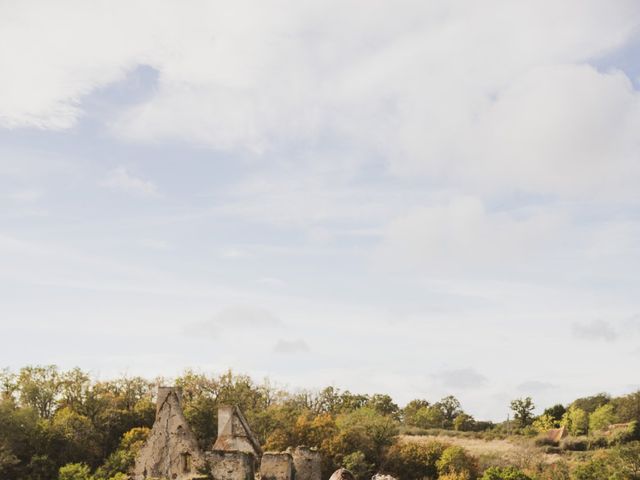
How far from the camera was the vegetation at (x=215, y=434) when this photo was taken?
1681 inches

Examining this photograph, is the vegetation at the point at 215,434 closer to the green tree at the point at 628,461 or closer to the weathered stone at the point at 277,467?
the green tree at the point at 628,461

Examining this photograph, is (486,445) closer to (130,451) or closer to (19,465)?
(130,451)

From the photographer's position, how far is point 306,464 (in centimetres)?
2894

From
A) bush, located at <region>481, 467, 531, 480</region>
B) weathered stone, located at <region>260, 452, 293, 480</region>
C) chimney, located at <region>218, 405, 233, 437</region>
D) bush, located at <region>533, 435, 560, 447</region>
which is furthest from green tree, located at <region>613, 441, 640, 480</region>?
chimney, located at <region>218, 405, 233, 437</region>

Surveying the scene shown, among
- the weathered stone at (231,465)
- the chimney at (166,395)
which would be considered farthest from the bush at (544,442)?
the weathered stone at (231,465)

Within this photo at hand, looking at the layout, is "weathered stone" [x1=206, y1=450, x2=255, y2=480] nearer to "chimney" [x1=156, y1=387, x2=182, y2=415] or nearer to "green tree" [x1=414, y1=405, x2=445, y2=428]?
"chimney" [x1=156, y1=387, x2=182, y2=415]

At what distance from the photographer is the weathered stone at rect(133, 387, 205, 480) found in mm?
30156

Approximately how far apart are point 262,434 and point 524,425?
45415mm

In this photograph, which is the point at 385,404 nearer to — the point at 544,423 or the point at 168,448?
the point at 544,423

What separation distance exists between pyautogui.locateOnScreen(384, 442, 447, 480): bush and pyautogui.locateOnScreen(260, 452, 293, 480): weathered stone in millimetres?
19330

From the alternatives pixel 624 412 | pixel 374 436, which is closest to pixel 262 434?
pixel 374 436

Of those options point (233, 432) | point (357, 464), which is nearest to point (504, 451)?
point (357, 464)

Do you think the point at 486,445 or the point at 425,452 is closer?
the point at 425,452

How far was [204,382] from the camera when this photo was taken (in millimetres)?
56094
